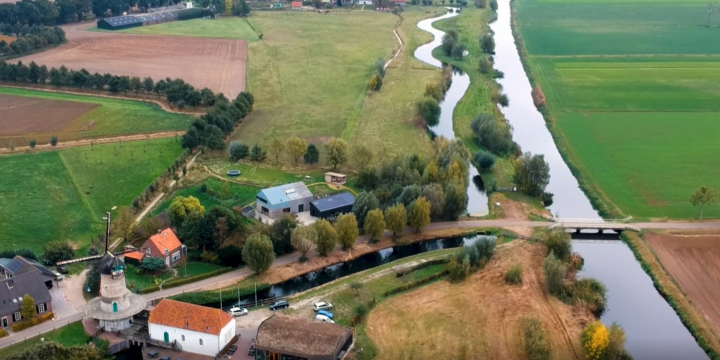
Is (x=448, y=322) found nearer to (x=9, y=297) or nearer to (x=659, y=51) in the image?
(x=9, y=297)

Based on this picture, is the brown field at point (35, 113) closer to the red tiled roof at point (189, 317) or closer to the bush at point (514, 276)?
the red tiled roof at point (189, 317)

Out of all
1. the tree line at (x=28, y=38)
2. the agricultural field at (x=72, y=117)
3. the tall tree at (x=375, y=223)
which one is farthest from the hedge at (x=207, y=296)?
the tree line at (x=28, y=38)

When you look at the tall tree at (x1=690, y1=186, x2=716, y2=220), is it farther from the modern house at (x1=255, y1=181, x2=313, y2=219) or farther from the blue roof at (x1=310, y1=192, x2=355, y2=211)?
the modern house at (x1=255, y1=181, x2=313, y2=219)

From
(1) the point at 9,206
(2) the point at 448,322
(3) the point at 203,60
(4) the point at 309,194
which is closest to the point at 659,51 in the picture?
(3) the point at 203,60

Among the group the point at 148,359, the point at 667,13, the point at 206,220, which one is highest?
the point at 667,13

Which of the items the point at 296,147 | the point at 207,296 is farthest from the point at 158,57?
the point at 207,296

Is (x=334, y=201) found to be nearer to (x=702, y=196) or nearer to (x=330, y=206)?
(x=330, y=206)
